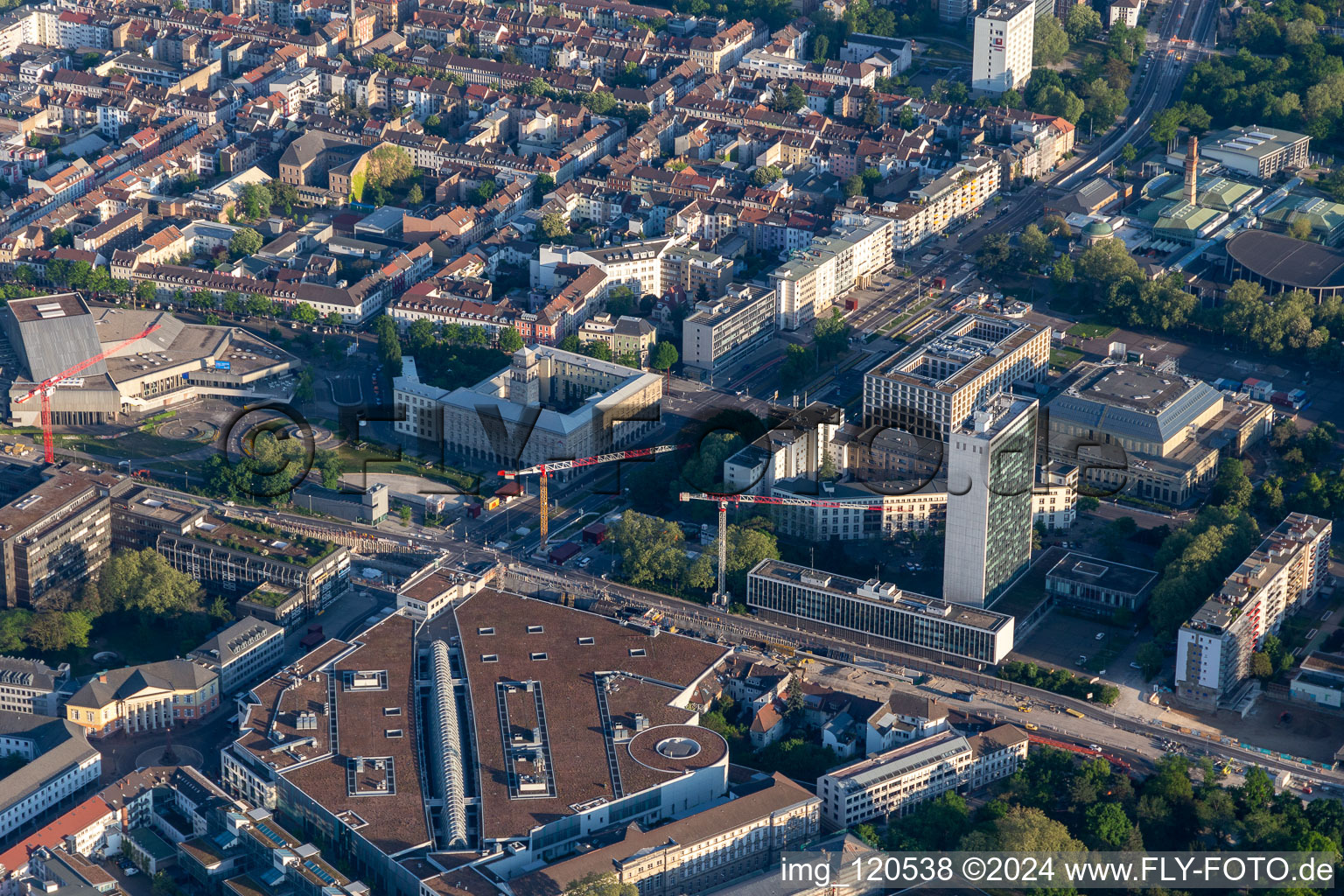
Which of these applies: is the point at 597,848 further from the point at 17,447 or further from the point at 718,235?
the point at 718,235

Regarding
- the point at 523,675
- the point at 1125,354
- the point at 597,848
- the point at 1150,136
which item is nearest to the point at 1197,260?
the point at 1125,354

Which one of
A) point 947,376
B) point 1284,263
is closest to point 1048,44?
point 1284,263

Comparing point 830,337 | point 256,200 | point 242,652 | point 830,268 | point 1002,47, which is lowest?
point 242,652

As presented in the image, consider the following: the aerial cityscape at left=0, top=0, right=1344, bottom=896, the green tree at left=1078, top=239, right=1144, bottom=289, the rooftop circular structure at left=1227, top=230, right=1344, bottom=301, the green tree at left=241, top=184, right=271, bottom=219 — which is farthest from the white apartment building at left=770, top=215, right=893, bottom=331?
the green tree at left=241, top=184, right=271, bottom=219

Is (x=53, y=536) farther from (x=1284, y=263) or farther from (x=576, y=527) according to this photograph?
(x=1284, y=263)

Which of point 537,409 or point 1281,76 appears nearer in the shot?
point 537,409

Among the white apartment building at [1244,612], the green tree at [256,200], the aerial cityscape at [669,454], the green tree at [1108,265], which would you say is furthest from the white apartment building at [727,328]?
the white apartment building at [1244,612]

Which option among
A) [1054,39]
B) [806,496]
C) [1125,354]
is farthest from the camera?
[1054,39]
